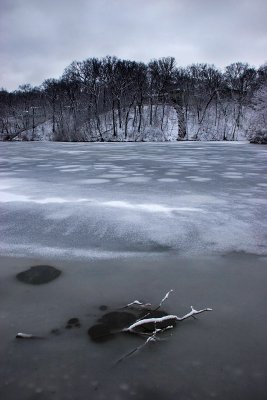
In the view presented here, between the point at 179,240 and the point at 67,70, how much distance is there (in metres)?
56.0

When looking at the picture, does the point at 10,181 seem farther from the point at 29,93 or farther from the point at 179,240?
the point at 29,93

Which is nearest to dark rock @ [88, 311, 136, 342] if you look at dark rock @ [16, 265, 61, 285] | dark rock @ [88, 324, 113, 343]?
dark rock @ [88, 324, 113, 343]

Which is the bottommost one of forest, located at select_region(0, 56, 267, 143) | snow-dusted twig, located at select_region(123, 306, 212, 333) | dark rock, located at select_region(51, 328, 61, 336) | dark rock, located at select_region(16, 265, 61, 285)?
dark rock, located at select_region(51, 328, 61, 336)

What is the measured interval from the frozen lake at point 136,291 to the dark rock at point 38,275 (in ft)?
0.24

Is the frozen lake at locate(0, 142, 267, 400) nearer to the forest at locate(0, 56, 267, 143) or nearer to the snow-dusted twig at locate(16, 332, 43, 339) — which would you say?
the snow-dusted twig at locate(16, 332, 43, 339)

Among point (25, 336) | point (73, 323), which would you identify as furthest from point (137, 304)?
point (25, 336)

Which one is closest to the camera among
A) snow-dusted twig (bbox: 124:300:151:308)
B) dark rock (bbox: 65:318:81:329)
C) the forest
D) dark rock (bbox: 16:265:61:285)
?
dark rock (bbox: 65:318:81:329)

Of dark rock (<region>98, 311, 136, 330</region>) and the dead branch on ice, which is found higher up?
the dead branch on ice

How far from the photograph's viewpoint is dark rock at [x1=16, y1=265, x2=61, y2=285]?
2.88 m

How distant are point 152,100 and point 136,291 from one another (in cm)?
5292

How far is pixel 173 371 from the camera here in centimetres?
178

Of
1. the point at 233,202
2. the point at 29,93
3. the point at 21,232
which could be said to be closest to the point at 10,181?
the point at 21,232

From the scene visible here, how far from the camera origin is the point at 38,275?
9.78 ft

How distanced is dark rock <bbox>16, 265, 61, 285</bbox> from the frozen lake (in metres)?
0.07
